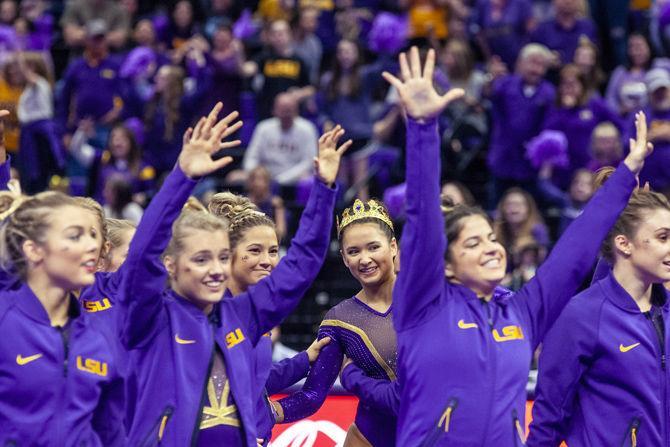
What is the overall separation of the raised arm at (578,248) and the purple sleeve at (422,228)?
462mm

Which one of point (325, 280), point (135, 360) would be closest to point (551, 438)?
point (135, 360)

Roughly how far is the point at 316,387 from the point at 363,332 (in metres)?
0.35

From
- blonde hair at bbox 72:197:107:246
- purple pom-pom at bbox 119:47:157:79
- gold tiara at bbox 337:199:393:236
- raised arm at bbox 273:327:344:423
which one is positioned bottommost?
raised arm at bbox 273:327:344:423

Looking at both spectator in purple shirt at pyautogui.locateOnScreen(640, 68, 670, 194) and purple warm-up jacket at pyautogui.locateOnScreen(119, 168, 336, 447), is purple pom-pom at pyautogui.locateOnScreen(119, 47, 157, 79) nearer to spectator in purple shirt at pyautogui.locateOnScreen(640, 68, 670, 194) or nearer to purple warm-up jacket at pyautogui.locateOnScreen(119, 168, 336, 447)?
spectator in purple shirt at pyautogui.locateOnScreen(640, 68, 670, 194)

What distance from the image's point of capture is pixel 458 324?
4.90 metres

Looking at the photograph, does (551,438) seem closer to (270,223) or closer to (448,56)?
(270,223)

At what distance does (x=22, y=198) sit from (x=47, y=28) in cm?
1171

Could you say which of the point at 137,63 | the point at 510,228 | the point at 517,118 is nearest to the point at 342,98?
the point at 517,118

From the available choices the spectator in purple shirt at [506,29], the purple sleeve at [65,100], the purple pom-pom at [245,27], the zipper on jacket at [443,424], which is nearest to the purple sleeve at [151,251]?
the zipper on jacket at [443,424]

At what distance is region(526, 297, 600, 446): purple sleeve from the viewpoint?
5453 millimetres

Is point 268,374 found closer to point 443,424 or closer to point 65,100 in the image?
point 443,424

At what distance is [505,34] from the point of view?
1412 centimetres

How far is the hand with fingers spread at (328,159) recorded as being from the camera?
5.19 meters

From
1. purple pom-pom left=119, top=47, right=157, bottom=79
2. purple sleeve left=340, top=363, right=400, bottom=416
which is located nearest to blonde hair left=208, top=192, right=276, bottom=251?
purple sleeve left=340, top=363, right=400, bottom=416
